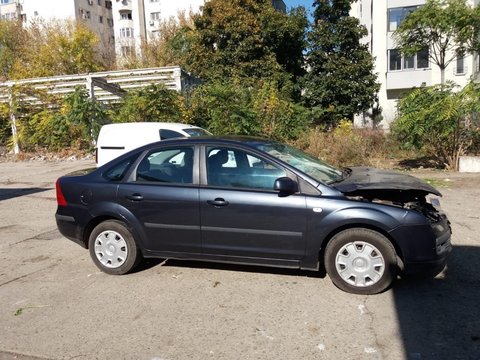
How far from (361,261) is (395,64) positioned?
32383 millimetres

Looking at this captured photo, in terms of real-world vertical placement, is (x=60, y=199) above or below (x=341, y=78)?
below

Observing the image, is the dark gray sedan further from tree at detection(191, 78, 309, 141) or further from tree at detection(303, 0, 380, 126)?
tree at detection(303, 0, 380, 126)

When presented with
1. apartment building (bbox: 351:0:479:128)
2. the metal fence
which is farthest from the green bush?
apartment building (bbox: 351:0:479:128)

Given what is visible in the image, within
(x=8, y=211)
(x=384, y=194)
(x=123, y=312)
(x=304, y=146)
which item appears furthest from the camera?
(x=304, y=146)

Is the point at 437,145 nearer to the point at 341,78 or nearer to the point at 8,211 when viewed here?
the point at 8,211

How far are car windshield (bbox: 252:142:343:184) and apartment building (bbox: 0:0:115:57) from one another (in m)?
54.2

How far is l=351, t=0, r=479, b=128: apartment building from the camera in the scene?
105 ft

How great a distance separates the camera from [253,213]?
4.63m

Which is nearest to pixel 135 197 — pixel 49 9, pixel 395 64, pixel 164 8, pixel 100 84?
pixel 100 84

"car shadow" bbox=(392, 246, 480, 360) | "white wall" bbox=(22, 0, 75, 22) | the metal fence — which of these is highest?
"white wall" bbox=(22, 0, 75, 22)

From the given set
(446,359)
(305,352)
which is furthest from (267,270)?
(446,359)

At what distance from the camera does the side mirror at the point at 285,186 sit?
445 cm

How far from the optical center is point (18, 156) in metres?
20.3

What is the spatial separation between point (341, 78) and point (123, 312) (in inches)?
1076
